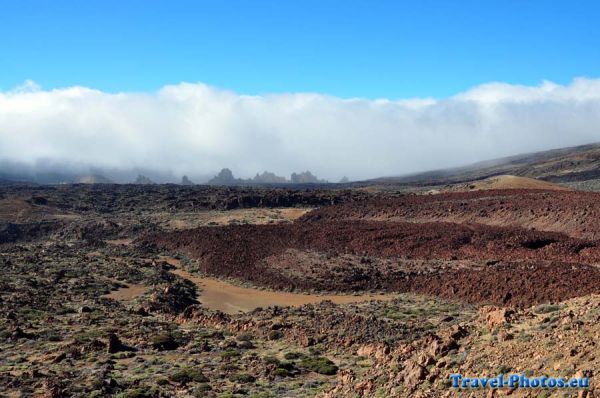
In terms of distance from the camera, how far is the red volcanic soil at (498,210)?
42.2 metres

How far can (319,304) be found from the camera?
30.7 metres

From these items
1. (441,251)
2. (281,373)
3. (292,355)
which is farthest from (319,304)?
(441,251)

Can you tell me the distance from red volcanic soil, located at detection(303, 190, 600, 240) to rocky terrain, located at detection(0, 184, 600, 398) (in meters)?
0.19

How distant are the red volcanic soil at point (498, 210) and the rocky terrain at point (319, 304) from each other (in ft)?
0.62

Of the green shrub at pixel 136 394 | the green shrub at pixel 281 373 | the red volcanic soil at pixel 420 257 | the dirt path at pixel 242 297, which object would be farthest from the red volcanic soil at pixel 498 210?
the green shrub at pixel 136 394

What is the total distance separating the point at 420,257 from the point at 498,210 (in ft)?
49.0

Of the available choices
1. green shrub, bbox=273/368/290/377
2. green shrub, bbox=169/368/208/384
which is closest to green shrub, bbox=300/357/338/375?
green shrub, bbox=273/368/290/377

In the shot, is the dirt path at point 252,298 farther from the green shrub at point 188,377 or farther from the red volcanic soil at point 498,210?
the red volcanic soil at point 498,210

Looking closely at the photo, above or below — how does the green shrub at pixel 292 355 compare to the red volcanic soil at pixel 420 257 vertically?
below

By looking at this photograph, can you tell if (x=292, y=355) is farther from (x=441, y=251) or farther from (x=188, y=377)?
(x=441, y=251)

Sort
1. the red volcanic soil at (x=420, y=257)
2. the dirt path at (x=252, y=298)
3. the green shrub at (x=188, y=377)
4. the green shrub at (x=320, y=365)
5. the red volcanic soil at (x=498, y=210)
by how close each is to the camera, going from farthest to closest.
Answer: the red volcanic soil at (x=498, y=210) < the dirt path at (x=252, y=298) < the red volcanic soil at (x=420, y=257) < the green shrub at (x=320, y=365) < the green shrub at (x=188, y=377)

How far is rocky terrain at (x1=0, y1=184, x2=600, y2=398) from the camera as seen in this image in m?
15.1

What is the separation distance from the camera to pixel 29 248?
57.8 m

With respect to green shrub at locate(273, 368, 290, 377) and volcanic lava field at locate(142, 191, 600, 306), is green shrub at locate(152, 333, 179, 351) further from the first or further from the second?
volcanic lava field at locate(142, 191, 600, 306)
